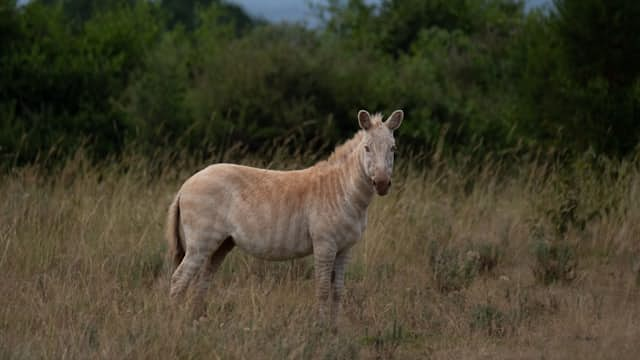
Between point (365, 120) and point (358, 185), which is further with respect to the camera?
point (358, 185)

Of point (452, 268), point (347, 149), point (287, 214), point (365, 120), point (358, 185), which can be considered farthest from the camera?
point (452, 268)

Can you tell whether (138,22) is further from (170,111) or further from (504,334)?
(504,334)

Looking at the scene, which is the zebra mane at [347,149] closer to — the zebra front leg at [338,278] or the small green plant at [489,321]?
the zebra front leg at [338,278]

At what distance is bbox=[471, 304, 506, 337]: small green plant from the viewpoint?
8047 millimetres

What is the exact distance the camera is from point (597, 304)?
345 inches

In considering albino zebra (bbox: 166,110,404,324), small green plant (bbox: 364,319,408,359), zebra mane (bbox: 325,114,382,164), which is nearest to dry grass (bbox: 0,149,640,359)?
small green plant (bbox: 364,319,408,359)

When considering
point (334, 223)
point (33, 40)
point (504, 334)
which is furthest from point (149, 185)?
point (33, 40)

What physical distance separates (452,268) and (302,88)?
32.4ft

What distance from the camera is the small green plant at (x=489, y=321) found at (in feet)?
26.4

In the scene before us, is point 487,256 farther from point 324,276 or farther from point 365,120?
point 365,120

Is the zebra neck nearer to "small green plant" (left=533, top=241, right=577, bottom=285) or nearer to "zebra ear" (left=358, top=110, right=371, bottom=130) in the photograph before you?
"zebra ear" (left=358, top=110, right=371, bottom=130)

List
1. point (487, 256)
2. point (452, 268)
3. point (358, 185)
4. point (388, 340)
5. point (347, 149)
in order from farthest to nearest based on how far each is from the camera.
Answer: point (487, 256), point (452, 268), point (347, 149), point (358, 185), point (388, 340)

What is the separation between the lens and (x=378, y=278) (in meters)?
9.70

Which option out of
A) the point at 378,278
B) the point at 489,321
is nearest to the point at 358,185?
the point at 489,321
